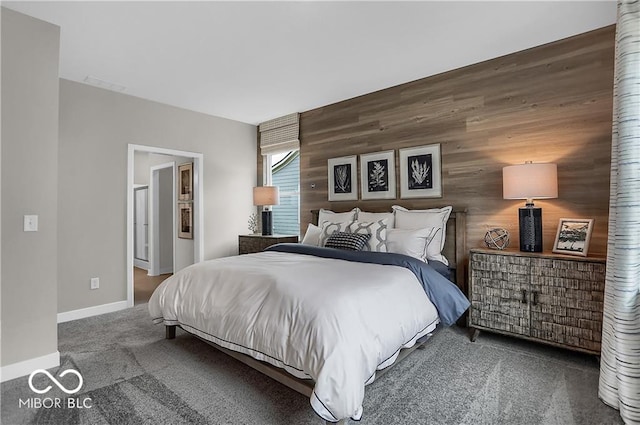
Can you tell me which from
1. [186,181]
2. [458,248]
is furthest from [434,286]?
[186,181]

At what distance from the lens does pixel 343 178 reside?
14.5 feet

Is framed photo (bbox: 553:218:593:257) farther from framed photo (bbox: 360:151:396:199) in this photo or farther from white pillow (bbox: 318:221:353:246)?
white pillow (bbox: 318:221:353:246)

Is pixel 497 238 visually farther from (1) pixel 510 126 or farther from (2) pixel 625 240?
(2) pixel 625 240

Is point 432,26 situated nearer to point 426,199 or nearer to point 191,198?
point 426,199

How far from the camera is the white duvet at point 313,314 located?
64.0 inches

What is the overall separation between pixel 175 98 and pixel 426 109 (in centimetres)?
316

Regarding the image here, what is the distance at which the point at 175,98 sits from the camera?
4.25 m

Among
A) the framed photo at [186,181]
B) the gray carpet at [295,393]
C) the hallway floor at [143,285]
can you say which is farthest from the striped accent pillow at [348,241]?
the framed photo at [186,181]

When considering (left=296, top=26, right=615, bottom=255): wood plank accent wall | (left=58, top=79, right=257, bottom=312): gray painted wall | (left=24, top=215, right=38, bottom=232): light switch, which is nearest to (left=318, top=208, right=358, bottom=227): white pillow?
(left=296, top=26, right=615, bottom=255): wood plank accent wall

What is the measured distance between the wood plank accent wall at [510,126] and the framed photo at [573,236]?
17 cm

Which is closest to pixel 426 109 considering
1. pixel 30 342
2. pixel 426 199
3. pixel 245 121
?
pixel 426 199

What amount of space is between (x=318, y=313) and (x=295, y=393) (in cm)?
69

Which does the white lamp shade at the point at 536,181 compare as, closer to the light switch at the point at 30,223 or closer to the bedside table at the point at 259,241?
the bedside table at the point at 259,241

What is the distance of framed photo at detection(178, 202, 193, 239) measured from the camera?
527cm
